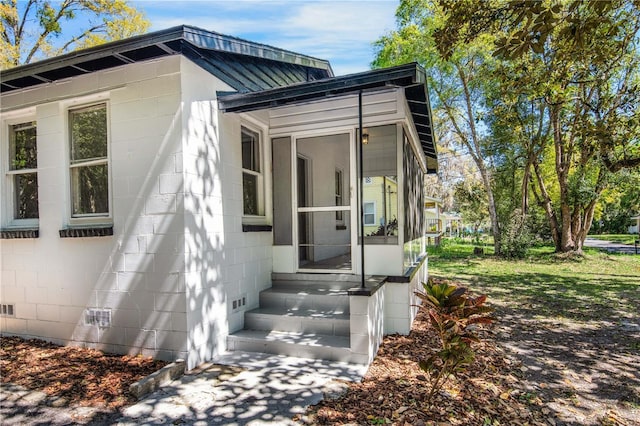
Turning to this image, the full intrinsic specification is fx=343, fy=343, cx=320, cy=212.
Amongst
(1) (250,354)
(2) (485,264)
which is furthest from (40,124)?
(2) (485,264)

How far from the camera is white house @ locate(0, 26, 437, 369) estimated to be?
12.1 ft

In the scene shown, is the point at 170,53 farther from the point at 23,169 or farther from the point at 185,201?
the point at 23,169

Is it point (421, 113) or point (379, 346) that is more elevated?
point (421, 113)

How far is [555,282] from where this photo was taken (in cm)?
954

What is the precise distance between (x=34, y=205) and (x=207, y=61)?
309cm

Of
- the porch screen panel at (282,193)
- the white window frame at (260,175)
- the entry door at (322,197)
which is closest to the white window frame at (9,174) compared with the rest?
the white window frame at (260,175)

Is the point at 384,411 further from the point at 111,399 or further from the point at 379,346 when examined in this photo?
the point at 111,399

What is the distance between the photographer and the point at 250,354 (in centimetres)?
398

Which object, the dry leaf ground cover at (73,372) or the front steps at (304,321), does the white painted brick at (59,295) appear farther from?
the front steps at (304,321)

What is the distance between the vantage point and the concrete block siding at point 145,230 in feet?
12.1

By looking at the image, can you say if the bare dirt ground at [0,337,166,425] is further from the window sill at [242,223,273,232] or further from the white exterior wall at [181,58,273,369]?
the window sill at [242,223,273,232]

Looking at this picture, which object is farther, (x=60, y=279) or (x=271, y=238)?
(x=271, y=238)

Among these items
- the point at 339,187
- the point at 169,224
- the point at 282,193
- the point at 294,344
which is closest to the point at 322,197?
the point at 339,187

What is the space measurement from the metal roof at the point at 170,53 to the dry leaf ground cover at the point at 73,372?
3.24 meters
